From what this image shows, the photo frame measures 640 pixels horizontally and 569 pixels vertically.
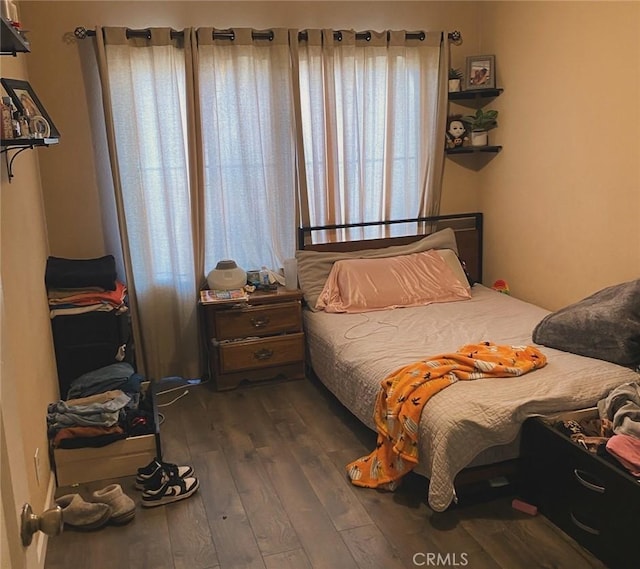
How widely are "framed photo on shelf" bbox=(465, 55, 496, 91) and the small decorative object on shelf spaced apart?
221 millimetres

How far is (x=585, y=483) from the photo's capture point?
84.4 inches

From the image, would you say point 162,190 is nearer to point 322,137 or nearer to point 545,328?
point 322,137

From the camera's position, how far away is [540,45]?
3717 mm

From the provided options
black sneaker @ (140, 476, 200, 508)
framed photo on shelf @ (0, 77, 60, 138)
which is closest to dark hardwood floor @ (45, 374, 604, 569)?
black sneaker @ (140, 476, 200, 508)

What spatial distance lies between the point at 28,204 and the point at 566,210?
9.54 feet

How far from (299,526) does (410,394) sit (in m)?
0.68

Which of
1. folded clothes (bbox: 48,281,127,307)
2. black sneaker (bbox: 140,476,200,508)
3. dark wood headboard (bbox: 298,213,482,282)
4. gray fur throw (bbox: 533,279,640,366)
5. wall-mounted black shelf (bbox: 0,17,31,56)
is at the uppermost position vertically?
wall-mounted black shelf (bbox: 0,17,31,56)

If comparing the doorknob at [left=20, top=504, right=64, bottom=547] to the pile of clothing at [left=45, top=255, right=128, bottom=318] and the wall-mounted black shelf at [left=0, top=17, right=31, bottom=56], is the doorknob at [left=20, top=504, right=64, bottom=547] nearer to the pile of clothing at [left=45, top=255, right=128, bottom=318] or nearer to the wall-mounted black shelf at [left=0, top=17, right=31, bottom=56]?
the wall-mounted black shelf at [left=0, top=17, right=31, bottom=56]

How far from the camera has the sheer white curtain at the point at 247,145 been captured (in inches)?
146

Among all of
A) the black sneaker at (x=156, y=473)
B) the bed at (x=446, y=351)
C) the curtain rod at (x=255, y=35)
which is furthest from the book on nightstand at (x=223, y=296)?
the curtain rod at (x=255, y=35)

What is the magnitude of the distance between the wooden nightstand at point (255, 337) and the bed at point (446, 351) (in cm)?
12

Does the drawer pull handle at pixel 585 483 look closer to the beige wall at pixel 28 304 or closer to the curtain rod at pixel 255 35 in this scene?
the beige wall at pixel 28 304

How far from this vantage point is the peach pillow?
3.80 meters

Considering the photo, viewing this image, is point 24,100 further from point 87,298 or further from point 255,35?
point 255,35
